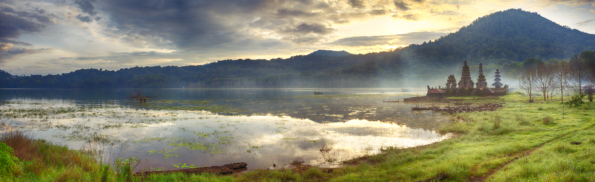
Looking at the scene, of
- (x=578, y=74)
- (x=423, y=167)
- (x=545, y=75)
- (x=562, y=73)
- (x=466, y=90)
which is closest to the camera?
(x=423, y=167)

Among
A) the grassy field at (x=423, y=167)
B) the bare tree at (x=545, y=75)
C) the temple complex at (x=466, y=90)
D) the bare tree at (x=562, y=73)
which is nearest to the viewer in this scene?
the grassy field at (x=423, y=167)

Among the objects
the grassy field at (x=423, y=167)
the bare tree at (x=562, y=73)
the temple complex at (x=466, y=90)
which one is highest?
the bare tree at (x=562, y=73)

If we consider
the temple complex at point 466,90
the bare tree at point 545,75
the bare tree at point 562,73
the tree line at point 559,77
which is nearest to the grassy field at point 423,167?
the tree line at point 559,77

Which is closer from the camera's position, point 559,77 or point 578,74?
point 578,74

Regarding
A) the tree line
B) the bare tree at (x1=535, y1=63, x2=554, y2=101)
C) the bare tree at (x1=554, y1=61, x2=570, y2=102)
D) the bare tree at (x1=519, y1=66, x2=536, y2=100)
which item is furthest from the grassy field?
the bare tree at (x1=535, y1=63, x2=554, y2=101)

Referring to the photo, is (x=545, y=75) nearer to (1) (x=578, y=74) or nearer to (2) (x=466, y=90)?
(1) (x=578, y=74)

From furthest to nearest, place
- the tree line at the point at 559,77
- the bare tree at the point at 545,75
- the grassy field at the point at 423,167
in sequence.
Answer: the bare tree at the point at 545,75 → the tree line at the point at 559,77 → the grassy field at the point at 423,167

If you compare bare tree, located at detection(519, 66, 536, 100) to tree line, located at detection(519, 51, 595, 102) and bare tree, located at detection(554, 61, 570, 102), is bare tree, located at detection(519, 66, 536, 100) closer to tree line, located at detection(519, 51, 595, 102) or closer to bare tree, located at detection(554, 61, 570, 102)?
tree line, located at detection(519, 51, 595, 102)

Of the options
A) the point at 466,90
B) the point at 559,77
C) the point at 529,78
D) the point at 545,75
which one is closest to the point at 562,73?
the point at 545,75

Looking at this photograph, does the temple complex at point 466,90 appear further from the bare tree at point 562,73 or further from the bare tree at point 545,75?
the bare tree at point 562,73

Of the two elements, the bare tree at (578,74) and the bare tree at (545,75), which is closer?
the bare tree at (578,74)

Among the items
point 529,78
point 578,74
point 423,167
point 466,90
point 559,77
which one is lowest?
point 423,167

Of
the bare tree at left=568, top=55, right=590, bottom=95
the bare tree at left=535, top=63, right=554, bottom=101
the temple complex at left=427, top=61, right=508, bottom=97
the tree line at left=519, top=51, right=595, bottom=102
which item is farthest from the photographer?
the temple complex at left=427, top=61, right=508, bottom=97

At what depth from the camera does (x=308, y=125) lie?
30516mm
